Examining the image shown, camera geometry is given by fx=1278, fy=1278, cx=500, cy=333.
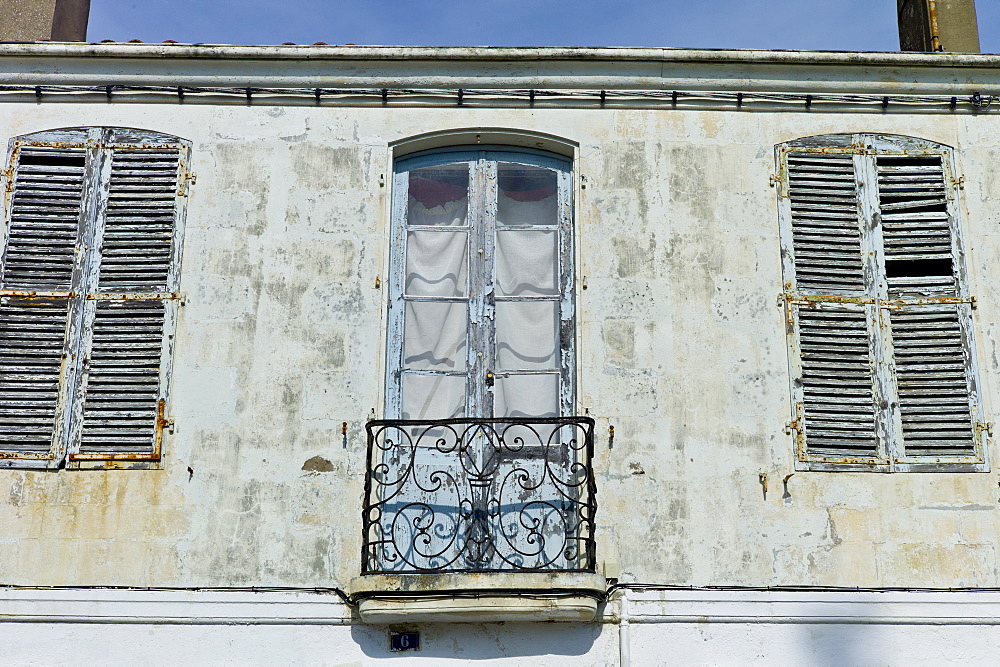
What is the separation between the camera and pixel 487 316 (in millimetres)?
7969

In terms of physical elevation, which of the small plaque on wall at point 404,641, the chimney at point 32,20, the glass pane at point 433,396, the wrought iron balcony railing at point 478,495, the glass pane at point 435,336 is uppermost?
the chimney at point 32,20

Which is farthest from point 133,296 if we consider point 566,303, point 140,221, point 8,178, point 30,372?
point 566,303

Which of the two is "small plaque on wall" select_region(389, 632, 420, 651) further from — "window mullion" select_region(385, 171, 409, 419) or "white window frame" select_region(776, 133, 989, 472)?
"white window frame" select_region(776, 133, 989, 472)

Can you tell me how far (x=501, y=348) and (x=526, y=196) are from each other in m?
1.07

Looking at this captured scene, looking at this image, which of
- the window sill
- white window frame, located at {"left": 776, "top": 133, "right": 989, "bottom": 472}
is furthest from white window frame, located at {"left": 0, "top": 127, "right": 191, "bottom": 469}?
white window frame, located at {"left": 776, "top": 133, "right": 989, "bottom": 472}

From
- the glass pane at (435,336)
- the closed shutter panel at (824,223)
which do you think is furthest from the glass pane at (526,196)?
the closed shutter panel at (824,223)

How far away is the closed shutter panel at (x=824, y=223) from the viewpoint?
314 inches

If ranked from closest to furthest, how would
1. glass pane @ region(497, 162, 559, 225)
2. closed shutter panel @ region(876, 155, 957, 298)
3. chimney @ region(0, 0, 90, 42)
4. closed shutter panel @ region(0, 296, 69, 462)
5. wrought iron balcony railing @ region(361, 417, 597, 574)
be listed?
wrought iron balcony railing @ region(361, 417, 597, 574)
closed shutter panel @ region(0, 296, 69, 462)
closed shutter panel @ region(876, 155, 957, 298)
glass pane @ region(497, 162, 559, 225)
chimney @ region(0, 0, 90, 42)

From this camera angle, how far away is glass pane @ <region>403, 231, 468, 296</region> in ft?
26.5

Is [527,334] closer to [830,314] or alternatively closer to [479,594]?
[479,594]

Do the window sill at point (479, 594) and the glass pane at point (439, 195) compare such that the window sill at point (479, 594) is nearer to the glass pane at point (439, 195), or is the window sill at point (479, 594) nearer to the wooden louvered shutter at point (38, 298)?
the wooden louvered shutter at point (38, 298)

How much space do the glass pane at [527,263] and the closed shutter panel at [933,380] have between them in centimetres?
215

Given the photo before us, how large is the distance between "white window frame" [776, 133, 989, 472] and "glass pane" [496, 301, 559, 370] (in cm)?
144

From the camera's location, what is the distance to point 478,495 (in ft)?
24.6
